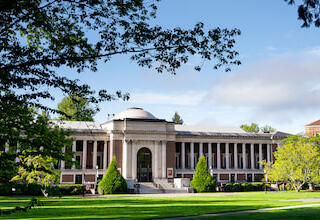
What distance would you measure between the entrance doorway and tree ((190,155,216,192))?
13.5m

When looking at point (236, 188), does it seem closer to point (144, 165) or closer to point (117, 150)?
point (144, 165)

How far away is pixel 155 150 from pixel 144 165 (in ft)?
11.8

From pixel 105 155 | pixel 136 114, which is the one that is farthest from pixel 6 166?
pixel 136 114

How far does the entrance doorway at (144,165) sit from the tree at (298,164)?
2202cm

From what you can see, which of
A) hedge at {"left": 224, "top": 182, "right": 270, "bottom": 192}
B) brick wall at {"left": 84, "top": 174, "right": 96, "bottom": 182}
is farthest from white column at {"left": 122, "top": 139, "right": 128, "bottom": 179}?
hedge at {"left": 224, "top": 182, "right": 270, "bottom": 192}

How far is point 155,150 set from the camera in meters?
65.7

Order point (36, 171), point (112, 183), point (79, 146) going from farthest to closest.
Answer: point (79, 146), point (112, 183), point (36, 171)

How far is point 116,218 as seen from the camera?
20188mm

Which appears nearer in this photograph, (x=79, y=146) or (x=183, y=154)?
(x=79, y=146)

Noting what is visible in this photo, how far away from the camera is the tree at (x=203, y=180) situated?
54.0m

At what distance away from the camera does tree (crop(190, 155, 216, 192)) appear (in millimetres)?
53969

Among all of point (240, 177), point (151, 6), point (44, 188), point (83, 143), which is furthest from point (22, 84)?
point (240, 177)

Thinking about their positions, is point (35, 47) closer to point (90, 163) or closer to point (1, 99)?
point (1, 99)

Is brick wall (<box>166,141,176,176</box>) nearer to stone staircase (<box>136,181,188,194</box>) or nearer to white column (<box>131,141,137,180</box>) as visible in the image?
stone staircase (<box>136,181,188,194</box>)
